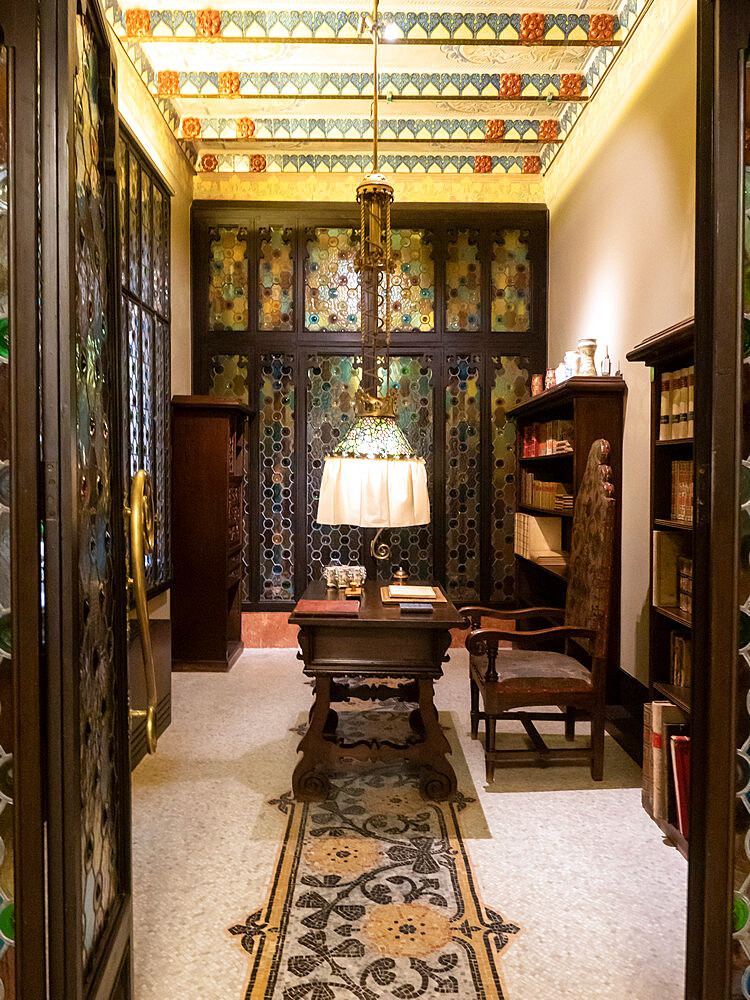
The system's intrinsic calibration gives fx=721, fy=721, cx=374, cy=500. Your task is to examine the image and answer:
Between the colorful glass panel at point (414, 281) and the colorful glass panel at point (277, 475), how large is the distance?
3.72 feet

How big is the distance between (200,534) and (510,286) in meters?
3.50

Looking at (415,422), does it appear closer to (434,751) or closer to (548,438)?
(548,438)

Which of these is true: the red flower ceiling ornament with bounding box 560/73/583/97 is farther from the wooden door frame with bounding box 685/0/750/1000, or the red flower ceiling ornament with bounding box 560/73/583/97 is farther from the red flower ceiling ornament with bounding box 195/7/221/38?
the wooden door frame with bounding box 685/0/750/1000

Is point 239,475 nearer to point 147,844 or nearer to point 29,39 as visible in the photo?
point 147,844

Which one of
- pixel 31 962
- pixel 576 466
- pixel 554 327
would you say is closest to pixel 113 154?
pixel 31 962

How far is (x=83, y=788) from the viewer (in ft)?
4.99

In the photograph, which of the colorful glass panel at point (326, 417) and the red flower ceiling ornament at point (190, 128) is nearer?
the red flower ceiling ornament at point (190, 128)

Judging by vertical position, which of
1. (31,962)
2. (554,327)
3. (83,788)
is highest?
(554,327)

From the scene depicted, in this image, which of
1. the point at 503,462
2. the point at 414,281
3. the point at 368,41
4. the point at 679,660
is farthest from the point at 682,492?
the point at 414,281

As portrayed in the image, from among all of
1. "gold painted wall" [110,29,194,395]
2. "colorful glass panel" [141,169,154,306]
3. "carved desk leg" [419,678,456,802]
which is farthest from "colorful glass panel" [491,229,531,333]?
"carved desk leg" [419,678,456,802]

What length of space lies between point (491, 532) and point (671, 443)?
10.7 feet

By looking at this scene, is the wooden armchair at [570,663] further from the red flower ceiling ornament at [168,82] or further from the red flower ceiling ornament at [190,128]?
the red flower ceiling ornament at [190,128]

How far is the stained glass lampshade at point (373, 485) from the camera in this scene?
3.22 metres

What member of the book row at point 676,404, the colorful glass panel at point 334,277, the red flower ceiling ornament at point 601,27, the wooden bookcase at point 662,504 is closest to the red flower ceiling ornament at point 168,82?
the colorful glass panel at point 334,277
